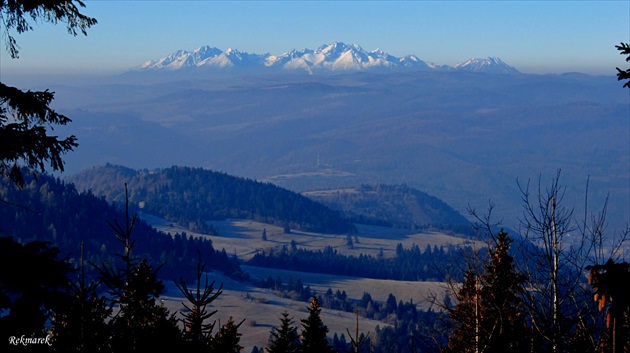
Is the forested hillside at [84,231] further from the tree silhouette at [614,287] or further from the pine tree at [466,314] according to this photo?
the tree silhouette at [614,287]

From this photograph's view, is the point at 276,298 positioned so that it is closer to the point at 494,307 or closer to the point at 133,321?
the point at 494,307

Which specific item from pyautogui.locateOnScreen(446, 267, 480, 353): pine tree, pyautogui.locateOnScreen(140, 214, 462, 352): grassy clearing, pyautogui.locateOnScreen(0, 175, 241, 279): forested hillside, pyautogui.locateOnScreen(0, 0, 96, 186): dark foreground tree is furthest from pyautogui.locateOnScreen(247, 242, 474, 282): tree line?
pyautogui.locateOnScreen(0, 0, 96, 186): dark foreground tree

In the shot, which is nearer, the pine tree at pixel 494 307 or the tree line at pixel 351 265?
the pine tree at pixel 494 307

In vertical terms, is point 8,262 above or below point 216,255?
above

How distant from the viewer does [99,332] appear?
31.4 ft

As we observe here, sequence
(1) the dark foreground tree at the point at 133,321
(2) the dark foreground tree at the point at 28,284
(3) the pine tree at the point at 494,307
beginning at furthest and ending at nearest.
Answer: (3) the pine tree at the point at 494,307 → (2) the dark foreground tree at the point at 28,284 → (1) the dark foreground tree at the point at 133,321

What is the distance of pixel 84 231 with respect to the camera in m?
172

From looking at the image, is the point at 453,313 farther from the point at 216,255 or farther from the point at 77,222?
the point at 77,222


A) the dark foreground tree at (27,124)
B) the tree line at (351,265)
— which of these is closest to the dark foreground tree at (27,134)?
the dark foreground tree at (27,124)

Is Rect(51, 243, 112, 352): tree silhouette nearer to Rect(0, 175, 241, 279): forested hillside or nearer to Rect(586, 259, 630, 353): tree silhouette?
Rect(586, 259, 630, 353): tree silhouette

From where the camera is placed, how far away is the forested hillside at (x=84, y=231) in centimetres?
16075

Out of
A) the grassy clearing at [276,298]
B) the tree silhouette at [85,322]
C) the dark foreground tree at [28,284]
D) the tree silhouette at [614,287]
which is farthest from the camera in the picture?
the grassy clearing at [276,298]

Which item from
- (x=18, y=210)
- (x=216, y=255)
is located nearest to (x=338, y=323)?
(x=216, y=255)

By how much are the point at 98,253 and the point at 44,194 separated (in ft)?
70.2
